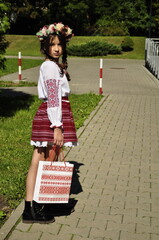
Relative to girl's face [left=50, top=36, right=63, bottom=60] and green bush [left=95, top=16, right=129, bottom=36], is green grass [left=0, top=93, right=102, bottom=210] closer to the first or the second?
girl's face [left=50, top=36, right=63, bottom=60]

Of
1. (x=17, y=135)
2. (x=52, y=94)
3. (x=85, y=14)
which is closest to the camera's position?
(x=52, y=94)

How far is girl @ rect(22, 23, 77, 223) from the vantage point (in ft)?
13.8

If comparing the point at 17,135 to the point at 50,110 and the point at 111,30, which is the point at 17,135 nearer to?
the point at 50,110

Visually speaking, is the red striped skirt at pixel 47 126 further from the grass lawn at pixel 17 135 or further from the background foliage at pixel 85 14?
the background foliage at pixel 85 14

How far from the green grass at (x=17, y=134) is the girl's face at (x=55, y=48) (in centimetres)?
167

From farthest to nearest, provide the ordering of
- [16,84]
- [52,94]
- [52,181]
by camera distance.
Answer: [16,84] < [52,181] < [52,94]

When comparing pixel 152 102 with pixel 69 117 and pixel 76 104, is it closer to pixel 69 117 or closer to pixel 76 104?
pixel 76 104

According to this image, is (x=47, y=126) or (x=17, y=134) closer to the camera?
(x=47, y=126)

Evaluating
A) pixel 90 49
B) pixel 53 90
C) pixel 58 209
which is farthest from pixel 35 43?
pixel 53 90

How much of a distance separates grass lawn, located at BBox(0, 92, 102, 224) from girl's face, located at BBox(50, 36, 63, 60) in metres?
1.62

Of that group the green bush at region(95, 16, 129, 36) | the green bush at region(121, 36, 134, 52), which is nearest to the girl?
the green bush at region(121, 36, 134, 52)

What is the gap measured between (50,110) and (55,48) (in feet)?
1.95

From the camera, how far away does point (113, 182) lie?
581cm

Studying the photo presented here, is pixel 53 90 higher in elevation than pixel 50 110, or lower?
higher
